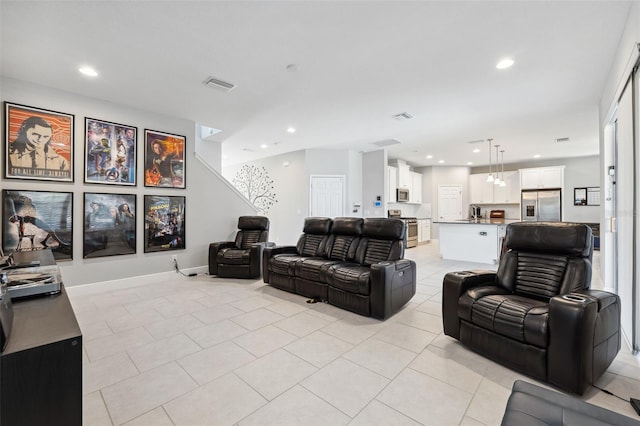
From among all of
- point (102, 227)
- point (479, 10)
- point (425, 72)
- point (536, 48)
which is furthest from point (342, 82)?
point (102, 227)

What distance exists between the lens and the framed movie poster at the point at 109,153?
4.06 m

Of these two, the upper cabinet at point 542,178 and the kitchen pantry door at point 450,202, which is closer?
the upper cabinet at point 542,178

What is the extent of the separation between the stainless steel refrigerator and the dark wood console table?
1101 cm

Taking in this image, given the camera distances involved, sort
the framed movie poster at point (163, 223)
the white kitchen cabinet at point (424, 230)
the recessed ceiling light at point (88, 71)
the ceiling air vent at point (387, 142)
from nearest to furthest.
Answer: the recessed ceiling light at point (88, 71) → the framed movie poster at point (163, 223) → the ceiling air vent at point (387, 142) → the white kitchen cabinet at point (424, 230)

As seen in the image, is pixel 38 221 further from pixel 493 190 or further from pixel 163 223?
pixel 493 190

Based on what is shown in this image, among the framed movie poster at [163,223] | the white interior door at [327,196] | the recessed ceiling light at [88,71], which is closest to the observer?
the recessed ceiling light at [88,71]

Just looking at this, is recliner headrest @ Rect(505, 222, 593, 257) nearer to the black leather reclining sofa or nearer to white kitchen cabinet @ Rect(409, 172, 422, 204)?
the black leather reclining sofa

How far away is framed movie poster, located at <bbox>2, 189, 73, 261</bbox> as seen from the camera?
11.3ft

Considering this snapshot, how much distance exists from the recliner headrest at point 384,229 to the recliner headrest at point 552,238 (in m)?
1.17

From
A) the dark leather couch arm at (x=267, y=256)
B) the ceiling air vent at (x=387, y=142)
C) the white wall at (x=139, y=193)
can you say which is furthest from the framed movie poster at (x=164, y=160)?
the ceiling air vent at (x=387, y=142)

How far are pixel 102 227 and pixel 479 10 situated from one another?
524 centimetres

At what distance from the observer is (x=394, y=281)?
10.3 feet

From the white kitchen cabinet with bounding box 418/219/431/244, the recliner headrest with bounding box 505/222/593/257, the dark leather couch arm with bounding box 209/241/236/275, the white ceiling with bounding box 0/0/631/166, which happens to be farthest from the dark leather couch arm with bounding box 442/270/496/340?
the white kitchen cabinet with bounding box 418/219/431/244

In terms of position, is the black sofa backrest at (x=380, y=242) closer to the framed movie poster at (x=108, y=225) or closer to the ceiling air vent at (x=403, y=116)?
the ceiling air vent at (x=403, y=116)
